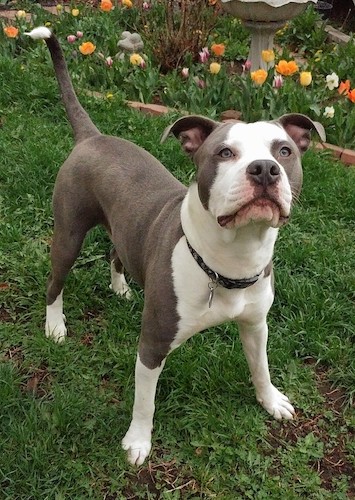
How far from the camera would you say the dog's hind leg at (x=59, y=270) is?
112 inches

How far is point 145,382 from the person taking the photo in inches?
95.3

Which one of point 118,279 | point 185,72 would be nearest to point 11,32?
point 185,72

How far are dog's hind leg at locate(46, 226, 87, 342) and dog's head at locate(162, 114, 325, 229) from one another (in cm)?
87

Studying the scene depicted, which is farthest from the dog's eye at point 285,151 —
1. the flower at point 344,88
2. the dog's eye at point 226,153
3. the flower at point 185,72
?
the flower at point 185,72

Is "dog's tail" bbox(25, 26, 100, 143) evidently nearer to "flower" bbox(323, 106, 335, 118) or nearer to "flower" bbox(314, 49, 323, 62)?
"flower" bbox(323, 106, 335, 118)

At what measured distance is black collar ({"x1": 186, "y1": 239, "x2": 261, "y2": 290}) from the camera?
2127mm

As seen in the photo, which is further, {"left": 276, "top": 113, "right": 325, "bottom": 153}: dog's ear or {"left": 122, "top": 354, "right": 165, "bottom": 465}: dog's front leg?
{"left": 122, "top": 354, "right": 165, "bottom": 465}: dog's front leg

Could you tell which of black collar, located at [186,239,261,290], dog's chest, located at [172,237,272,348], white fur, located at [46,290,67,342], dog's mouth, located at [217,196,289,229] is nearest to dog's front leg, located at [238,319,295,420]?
dog's chest, located at [172,237,272,348]

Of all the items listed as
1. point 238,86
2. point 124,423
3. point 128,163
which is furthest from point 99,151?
point 238,86

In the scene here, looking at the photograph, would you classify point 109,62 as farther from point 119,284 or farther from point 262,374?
point 262,374

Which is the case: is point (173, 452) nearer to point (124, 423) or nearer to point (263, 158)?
point (124, 423)

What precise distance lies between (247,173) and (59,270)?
142 cm

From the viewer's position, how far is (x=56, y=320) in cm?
310

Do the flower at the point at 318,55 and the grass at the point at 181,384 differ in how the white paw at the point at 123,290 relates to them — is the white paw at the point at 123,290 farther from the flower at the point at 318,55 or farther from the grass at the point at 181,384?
the flower at the point at 318,55
